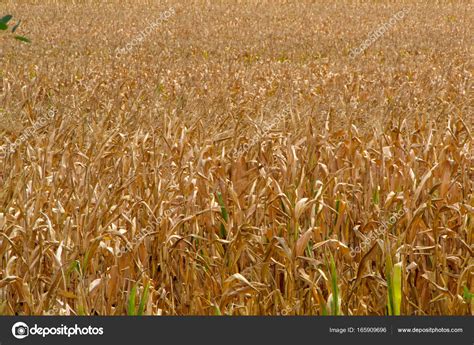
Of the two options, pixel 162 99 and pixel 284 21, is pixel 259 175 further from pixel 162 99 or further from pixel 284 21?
pixel 284 21

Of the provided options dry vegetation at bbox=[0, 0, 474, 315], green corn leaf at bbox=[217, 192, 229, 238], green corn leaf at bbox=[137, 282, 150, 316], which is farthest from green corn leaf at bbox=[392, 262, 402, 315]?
green corn leaf at bbox=[217, 192, 229, 238]

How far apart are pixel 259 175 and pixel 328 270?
1277 mm

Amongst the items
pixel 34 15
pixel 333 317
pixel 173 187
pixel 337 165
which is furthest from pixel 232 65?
pixel 34 15

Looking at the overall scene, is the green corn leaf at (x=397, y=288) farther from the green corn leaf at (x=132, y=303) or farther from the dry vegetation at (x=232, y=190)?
the green corn leaf at (x=132, y=303)

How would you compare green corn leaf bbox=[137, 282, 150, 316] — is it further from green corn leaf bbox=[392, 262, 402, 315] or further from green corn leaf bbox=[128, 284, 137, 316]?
green corn leaf bbox=[392, 262, 402, 315]

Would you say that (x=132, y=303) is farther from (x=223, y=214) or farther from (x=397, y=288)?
(x=223, y=214)

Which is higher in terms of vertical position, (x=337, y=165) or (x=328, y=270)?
(x=337, y=165)

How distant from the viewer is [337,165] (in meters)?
4.93

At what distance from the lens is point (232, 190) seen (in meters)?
3.80

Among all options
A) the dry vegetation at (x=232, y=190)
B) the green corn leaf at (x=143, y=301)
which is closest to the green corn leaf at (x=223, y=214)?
the dry vegetation at (x=232, y=190)

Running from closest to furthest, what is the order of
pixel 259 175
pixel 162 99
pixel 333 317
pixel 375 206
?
pixel 333 317 < pixel 375 206 < pixel 259 175 < pixel 162 99

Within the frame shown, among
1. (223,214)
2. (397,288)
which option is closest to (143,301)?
(397,288)

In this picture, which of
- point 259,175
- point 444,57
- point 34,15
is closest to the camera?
point 259,175

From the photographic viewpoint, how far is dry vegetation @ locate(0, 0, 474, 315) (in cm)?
321
